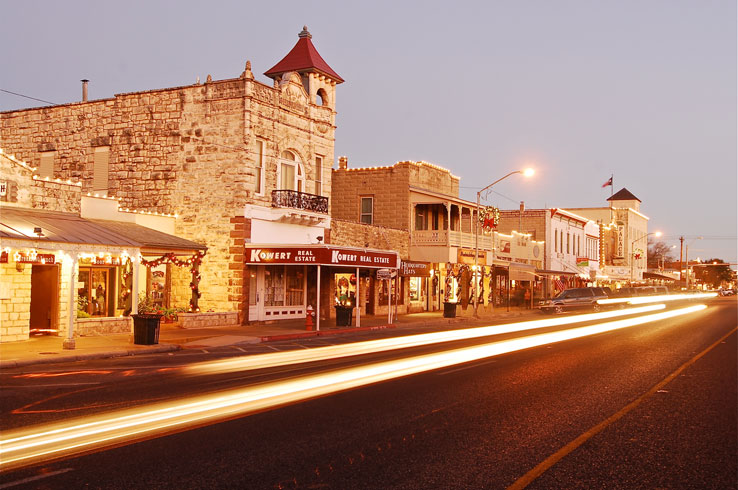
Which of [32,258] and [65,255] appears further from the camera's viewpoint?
[65,255]

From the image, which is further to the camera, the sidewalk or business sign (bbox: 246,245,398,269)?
business sign (bbox: 246,245,398,269)

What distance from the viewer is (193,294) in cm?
2677

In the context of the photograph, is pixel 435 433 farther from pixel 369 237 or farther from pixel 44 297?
pixel 369 237

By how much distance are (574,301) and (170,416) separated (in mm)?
39877

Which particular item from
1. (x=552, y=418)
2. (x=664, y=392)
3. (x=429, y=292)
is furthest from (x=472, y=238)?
(x=552, y=418)

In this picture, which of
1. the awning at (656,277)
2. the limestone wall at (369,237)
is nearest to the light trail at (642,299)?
the limestone wall at (369,237)

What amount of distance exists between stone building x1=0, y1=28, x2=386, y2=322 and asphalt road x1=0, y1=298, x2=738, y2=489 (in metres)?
14.3

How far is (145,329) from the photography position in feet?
65.0

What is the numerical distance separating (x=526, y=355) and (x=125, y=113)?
2129 cm

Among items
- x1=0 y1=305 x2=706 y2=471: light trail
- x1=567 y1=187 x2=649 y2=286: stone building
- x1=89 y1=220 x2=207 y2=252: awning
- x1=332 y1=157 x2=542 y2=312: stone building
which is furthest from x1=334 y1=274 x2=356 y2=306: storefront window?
x1=567 y1=187 x2=649 y2=286: stone building

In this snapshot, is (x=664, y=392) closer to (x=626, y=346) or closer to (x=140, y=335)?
(x=626, y=346)

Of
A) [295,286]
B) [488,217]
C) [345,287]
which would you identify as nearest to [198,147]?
[295,286]

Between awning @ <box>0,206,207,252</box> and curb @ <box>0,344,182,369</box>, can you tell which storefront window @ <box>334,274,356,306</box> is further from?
curb @ <box>0,344,182,369</box>

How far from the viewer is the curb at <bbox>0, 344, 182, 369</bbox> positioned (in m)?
15.6
